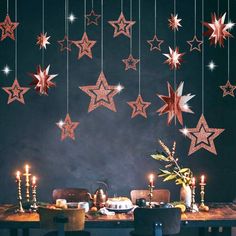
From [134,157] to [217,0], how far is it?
86.0 inches

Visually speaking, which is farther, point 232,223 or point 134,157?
point 134,157

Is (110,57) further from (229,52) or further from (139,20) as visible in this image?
(229,52)

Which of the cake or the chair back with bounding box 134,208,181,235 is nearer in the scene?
the chair back with bounding box 134,208,181,235

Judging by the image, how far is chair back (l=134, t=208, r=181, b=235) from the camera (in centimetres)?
459

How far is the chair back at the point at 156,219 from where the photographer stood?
459 cm

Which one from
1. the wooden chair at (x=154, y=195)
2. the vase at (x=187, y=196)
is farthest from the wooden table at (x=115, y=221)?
the wooden chair at (x=154, y=195)

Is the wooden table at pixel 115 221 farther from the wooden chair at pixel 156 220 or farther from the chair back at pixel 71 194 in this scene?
the chair back at pixel 71 194

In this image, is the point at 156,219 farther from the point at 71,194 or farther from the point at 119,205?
the point at 71,194

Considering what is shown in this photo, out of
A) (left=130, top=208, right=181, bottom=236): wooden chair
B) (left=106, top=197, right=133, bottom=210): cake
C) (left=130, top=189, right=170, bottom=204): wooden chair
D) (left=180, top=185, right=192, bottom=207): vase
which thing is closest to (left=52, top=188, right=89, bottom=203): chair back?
(left=130, top=189, right=170, bottom=204): wooden chair

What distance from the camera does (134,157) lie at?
6566 mm

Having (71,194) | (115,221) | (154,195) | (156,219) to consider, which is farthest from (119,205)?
(71,194)

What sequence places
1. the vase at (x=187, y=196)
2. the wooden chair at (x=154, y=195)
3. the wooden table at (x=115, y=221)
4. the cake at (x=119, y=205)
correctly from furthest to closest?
the wooden chair at (x=154, y=195)
the vase at (x=187, y=196)
the cake at (x=119, y=205)
the wooden table at (x=115, y=221)

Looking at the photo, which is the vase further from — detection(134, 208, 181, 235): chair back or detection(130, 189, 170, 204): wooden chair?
detection(134, 208, 181, 235): chair back

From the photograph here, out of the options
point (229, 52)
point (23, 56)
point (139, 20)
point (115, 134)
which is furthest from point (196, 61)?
point (23, 56)
